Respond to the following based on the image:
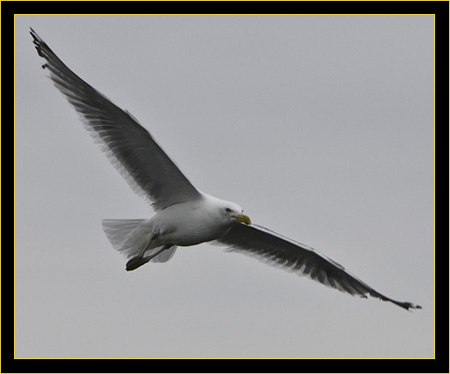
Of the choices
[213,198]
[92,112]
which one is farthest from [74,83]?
[213,198]

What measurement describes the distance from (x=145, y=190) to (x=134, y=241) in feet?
1.74

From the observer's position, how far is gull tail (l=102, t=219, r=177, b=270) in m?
10.2

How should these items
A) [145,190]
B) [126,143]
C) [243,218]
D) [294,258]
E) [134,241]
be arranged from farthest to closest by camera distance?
[294,258], [134,241], [145,190], [126,143], [243,218]

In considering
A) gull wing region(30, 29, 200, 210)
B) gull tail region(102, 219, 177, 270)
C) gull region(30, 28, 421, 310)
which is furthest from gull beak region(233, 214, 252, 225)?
gull tail region(102, 219, 177, 270)

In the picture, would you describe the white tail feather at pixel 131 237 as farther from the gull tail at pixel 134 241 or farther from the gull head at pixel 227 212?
the gull head at pixel 227 212

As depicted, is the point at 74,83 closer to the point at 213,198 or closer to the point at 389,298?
the point at 213,198

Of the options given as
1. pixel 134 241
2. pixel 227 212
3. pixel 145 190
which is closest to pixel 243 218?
pixel 227 212

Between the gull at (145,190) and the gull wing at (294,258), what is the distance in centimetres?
31

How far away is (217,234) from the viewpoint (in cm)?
976

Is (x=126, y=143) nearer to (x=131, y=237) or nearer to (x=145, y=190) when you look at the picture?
(x=145, y=190)

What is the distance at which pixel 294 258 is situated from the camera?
1130cm

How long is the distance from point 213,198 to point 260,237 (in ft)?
4.91

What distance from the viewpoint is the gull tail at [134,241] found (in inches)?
401

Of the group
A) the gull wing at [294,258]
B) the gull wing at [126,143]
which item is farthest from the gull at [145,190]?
the gull wing at [294,258]
